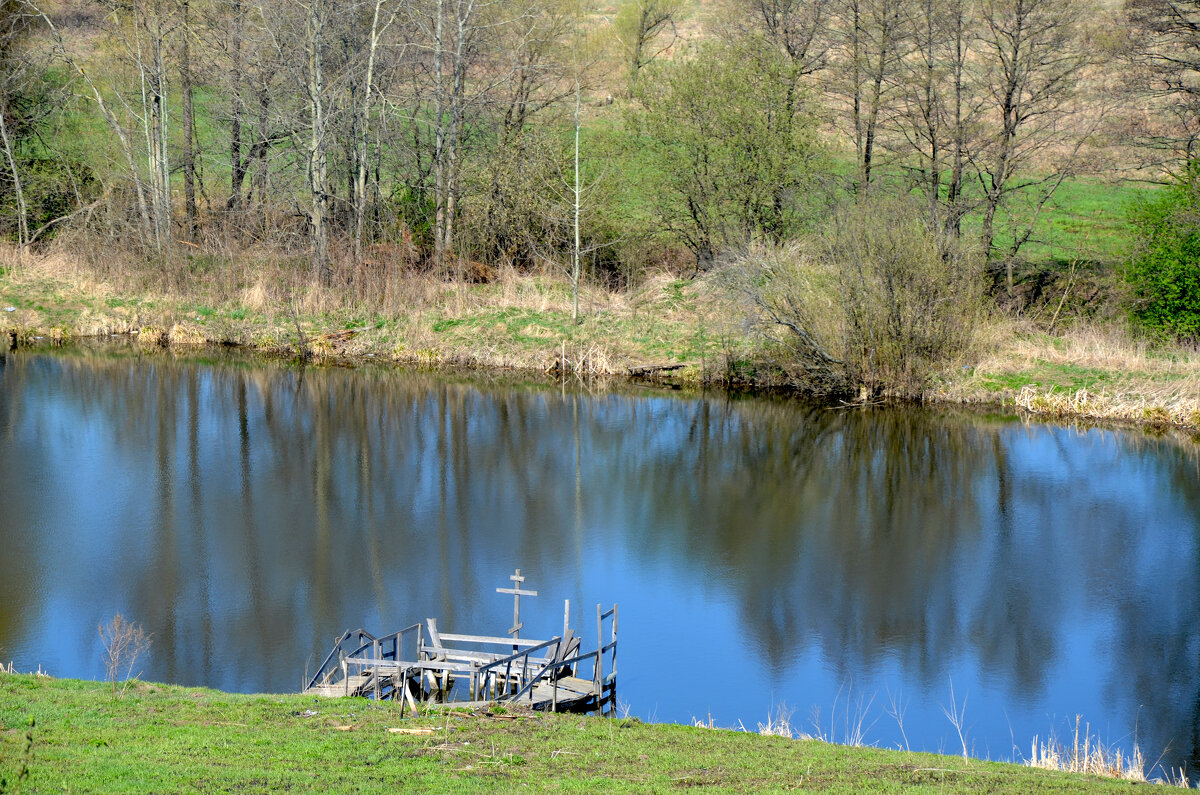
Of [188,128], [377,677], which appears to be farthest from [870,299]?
[188,128]

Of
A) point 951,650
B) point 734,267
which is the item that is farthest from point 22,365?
point 951,650

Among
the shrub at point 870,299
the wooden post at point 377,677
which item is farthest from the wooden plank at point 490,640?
the shrub at point 870,299

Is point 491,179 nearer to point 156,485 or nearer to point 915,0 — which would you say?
point 915,0

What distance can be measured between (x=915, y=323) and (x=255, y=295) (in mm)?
18349

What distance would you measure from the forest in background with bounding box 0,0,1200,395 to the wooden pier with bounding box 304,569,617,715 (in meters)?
15.1

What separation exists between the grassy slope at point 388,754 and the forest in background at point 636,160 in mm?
17268

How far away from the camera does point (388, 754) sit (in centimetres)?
876

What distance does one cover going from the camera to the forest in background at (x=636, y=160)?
91.8 feet

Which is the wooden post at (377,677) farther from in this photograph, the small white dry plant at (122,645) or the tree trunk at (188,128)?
the tree trunk at (188,128)

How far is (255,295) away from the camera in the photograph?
3238cm

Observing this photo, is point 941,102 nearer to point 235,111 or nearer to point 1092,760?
point 235,111

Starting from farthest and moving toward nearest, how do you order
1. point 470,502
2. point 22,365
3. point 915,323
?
1. point 22,365
2. point 915,323
3. point 470,502

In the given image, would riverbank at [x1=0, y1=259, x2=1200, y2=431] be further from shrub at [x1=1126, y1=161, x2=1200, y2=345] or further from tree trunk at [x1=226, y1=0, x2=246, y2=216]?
tree trunk at [x1=226, y1=0, x2=246, y2=216]

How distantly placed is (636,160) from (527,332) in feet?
22.0
